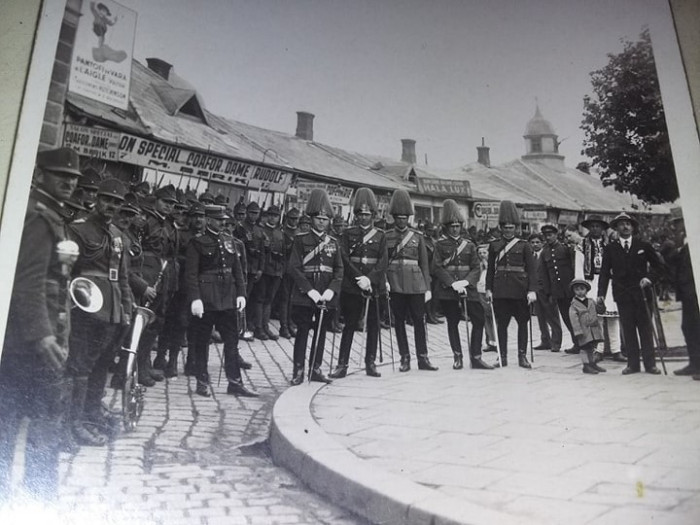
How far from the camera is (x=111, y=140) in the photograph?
107 inches

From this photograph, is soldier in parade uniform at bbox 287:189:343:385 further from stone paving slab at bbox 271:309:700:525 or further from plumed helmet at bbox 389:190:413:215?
stone paving slab at bbox 271:309:700:525

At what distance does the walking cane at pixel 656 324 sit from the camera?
3020mm

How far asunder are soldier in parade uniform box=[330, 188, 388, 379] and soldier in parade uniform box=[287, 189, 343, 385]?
0.63ft

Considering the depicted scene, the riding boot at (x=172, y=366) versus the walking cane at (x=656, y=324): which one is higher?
the walking cane at (x=656, y=324)

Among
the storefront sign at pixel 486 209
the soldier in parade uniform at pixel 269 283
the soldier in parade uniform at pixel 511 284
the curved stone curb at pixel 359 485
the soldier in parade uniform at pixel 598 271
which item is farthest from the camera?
the soldier in parade uniform at pixel 269 283

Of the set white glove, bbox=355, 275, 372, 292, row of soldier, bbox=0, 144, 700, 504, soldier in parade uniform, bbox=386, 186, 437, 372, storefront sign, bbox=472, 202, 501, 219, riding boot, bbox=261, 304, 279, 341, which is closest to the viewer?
row of soldier, bbox=0, 144, 700, 504

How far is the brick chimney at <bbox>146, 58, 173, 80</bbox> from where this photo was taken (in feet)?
9.67

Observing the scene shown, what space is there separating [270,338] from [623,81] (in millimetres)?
4015

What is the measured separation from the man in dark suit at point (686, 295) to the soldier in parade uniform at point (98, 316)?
115 inches

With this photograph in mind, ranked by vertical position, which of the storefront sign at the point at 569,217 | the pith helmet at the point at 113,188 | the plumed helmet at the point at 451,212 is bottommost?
the pith helmet at the point at 113,188

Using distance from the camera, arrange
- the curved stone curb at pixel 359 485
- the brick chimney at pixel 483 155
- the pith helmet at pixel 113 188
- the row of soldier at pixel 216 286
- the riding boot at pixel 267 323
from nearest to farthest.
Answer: the curved stone curb at pixel 359 485 → the row of soldier at pixel 216 286 → the pith helmet at pixel 113 188 → the brick chimney at pixel 483 155 → the riding boot at pixel 267 323

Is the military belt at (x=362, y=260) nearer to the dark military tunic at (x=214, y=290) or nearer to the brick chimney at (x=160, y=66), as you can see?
the dark military tunic at (x=214, y=290)

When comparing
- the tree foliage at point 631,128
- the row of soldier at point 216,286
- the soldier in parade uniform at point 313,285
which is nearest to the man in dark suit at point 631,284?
the row of soldier at point 216,286

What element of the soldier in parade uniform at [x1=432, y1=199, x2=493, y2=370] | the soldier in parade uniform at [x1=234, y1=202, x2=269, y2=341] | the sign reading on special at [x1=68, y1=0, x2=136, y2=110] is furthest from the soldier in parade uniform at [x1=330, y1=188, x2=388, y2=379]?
the sign reading on special at [x1=68, y1=0, x2=136, y2=110]
